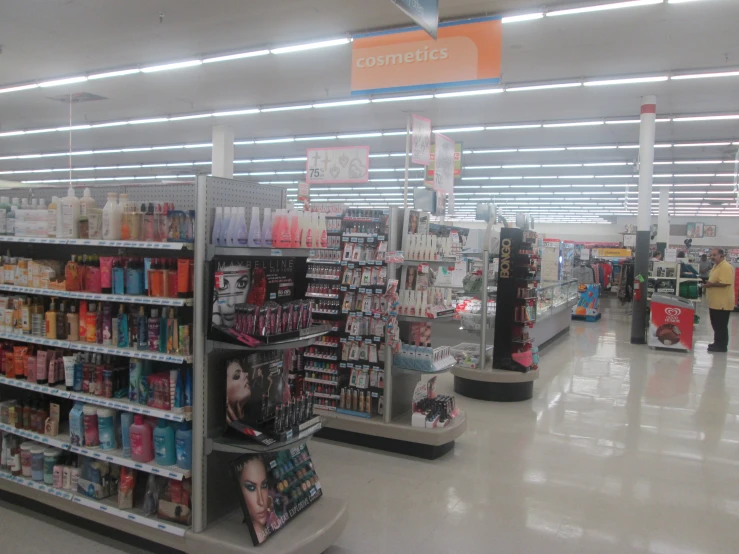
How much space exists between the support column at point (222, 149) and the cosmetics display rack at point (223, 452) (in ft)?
37.9

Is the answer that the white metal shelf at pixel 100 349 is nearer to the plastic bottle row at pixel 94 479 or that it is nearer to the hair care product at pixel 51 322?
the hair care product at pixel 51 322

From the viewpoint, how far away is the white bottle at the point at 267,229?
9.82 feet

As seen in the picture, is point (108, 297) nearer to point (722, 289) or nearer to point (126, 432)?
point (126, 432)

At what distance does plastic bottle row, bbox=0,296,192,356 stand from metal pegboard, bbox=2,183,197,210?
675mm

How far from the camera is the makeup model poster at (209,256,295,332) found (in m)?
2.87

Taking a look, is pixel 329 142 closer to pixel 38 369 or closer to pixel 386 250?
pixel 386 250

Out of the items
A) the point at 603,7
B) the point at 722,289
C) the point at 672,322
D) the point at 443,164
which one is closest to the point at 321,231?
the point at 603,7

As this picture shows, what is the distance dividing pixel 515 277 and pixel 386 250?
2.36 metres

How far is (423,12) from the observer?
3740 millimetres

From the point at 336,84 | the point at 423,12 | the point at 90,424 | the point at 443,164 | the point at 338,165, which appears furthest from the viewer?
the point at 336,84

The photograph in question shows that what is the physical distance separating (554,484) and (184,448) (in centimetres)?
283

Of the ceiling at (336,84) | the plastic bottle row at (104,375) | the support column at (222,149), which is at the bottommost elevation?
the plastic bottle row at (104,375)

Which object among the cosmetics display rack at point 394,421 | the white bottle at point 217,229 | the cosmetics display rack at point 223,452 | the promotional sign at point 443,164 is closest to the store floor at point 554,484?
the cosmetics display rack at point 394,421

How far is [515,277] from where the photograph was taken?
6.55 metres
